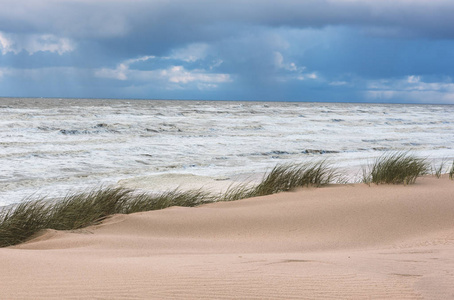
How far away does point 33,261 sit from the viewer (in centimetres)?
380

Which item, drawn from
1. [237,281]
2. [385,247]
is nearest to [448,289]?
[237,281]

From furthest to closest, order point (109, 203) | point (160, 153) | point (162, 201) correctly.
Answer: point (160, 153) → point (162, 201) → point (109, 203)

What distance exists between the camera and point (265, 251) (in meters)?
5.00

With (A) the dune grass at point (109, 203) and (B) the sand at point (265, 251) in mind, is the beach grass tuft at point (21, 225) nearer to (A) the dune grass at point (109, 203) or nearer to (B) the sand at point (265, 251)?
(A) the dune grass at point (109, 203)

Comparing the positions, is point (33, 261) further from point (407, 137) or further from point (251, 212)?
point (407, 137)

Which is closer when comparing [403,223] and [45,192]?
[403,223]

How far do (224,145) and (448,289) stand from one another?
15.9 metres

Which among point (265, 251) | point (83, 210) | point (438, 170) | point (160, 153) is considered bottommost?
point (265, 251)

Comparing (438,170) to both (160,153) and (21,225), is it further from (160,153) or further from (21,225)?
(160,153)

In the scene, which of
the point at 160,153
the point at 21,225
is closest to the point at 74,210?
the point at 21,225

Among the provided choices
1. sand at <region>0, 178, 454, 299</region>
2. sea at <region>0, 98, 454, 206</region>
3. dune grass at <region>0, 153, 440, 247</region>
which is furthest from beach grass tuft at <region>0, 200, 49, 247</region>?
sea at <region>0, 98, 454, 206</region>

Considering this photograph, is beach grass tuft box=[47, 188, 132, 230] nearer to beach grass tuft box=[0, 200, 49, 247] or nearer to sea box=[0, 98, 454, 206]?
beach grass tuft box=[0, 200, 49, 247]

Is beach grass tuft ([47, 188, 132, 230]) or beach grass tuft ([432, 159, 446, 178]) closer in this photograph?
beach grass tuft ([47, 188, 132, 230])

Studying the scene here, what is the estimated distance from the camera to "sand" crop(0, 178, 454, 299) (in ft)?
10.4
